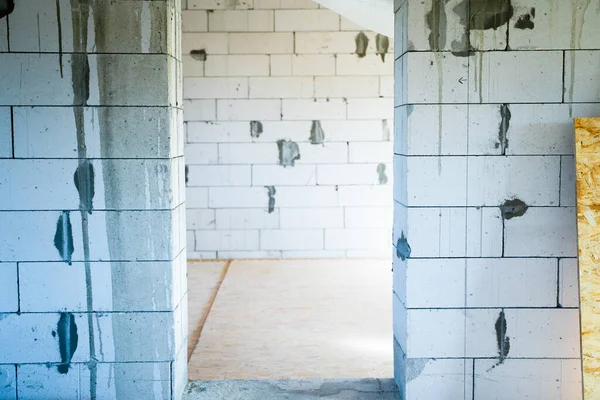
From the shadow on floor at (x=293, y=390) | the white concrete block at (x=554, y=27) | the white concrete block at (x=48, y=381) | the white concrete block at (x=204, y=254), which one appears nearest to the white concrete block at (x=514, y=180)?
the white concrete block at (x=554, y=27)

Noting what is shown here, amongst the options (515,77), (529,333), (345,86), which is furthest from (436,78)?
(345,86)

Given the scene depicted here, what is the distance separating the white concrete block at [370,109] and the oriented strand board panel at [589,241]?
4.25 m

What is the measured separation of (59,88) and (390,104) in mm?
4671

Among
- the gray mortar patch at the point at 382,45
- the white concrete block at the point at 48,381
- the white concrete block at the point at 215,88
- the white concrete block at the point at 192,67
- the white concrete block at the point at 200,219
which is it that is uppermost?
the gray mortar patch at the point at 382,45

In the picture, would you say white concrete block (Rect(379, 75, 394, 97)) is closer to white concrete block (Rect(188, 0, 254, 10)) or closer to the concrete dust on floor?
white concrete block (Rect(188, 0, 254, 10))

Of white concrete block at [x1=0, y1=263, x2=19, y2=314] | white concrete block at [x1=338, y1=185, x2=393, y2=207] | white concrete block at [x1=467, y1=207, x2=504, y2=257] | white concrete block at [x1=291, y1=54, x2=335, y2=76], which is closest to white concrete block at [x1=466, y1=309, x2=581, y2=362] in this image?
white concrete block at [x1=467, y1=207, x2=504, y2=257]

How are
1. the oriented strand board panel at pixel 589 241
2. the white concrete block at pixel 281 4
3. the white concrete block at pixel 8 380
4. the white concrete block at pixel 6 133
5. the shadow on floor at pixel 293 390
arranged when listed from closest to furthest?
the oriented strand board panel at pixel 589 241 < the white concrete block at pixel 6 133 < the white concrete block at pixel 8 380 < the shadow on floor at pixel 293 390 < the white concrete block at pixel 281 4

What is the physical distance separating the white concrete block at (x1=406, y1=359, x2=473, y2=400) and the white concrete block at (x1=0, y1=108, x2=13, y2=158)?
88.1 inches

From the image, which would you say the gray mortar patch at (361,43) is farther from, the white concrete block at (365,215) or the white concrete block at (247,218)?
the white concrete block at (247,218)

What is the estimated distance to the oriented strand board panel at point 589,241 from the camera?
305 centimetres

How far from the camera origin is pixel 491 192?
3178 millimetres

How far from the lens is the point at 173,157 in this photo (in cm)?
322

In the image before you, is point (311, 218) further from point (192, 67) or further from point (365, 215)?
point (192, 67)

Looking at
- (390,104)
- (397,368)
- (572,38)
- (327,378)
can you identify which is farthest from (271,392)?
(390,104)
